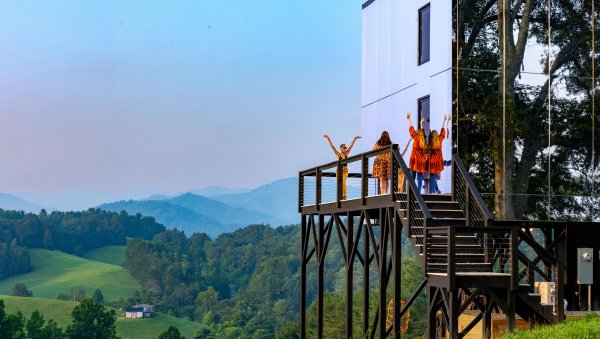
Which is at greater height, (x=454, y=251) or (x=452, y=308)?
(x=454, y=251)

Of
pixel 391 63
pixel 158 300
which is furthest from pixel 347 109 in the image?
pixel 391 63

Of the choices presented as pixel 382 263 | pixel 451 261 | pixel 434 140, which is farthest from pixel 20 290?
pixel 451 261

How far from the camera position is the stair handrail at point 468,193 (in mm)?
19281

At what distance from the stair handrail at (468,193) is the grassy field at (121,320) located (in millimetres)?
136089

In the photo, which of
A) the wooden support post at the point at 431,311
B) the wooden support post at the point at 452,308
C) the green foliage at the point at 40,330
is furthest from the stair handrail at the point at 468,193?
the green foliage at the point at 40,330

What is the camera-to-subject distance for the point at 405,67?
27.7 meters

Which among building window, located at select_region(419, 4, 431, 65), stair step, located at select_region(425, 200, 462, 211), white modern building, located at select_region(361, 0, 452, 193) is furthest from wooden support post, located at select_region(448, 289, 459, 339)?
building window, located at select_region(419, 4, 431, 65)

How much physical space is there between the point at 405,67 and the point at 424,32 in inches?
57.5

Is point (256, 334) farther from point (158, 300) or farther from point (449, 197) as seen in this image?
point (449, 197)

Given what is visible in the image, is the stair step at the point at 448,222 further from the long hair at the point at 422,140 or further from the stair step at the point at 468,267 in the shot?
the long hair at the point at 422,140

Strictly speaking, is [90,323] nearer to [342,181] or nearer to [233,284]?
[233,284]

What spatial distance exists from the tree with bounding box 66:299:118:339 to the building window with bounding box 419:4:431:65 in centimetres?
12237

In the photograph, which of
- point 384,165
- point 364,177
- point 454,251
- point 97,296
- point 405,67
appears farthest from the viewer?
point 97,296

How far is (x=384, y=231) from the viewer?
72.8 ft
